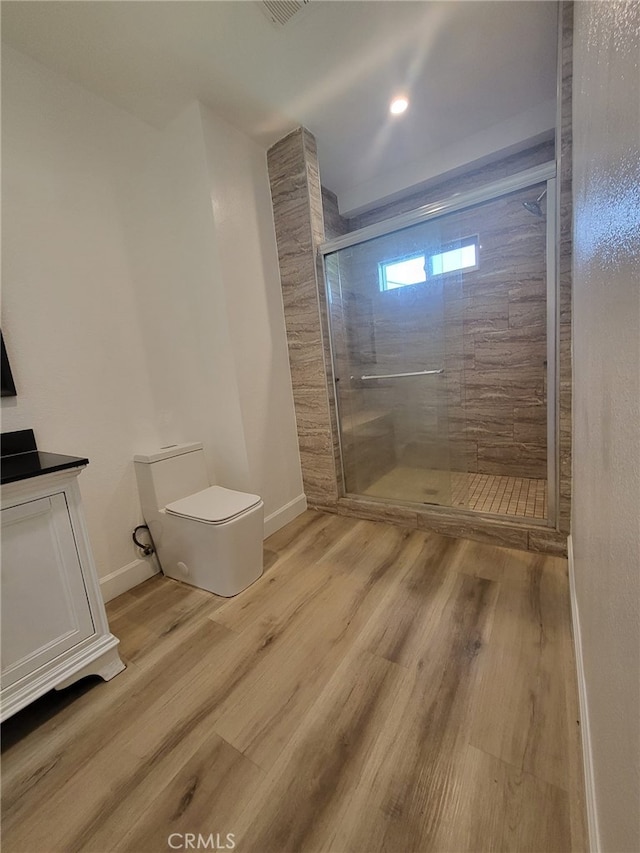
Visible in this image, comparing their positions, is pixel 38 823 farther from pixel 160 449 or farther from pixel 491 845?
pixel 160 449

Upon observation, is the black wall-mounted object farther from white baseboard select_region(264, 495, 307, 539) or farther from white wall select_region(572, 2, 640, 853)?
white wall select_region(572, 2, 640, 853)

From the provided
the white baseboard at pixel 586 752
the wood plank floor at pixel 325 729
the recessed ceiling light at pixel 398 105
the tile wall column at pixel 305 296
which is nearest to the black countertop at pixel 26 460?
the wood plank floor at pixel 325 729

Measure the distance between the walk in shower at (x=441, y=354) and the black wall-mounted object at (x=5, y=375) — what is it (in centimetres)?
168

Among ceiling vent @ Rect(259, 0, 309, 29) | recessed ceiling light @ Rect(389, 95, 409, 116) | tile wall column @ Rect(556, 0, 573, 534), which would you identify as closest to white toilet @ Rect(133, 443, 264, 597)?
tile wall column @ Rect(556, 0, 573, 534)

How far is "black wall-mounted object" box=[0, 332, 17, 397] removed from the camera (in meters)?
1.32

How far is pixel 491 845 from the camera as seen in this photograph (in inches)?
27.2

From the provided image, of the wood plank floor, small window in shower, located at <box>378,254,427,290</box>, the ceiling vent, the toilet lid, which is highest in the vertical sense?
the ceiling vent

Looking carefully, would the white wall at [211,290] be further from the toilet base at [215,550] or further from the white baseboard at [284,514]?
the toilet base at [215,550]

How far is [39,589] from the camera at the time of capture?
3.40 ft

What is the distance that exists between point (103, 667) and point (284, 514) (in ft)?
4.01

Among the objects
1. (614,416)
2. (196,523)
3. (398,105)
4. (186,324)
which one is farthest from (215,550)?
(398,105)

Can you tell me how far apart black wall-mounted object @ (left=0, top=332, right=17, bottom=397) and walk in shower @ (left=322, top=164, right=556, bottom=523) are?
1683 millimetres

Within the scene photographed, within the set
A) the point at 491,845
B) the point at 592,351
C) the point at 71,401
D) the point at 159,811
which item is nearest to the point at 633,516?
the point at 592,351

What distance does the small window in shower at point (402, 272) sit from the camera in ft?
6.67
